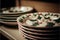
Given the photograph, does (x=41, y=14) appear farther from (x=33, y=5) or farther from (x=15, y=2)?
(x=15, y=2)

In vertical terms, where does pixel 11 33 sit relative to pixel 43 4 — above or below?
below

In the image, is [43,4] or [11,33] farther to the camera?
[43,4]

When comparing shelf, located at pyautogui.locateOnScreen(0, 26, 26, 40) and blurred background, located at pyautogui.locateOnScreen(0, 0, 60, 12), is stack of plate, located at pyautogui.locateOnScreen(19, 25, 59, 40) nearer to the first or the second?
shelf, located at pyautogui.locateOnScreen(0, 26, 26, 40)

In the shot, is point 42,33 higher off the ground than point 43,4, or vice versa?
point 43,4

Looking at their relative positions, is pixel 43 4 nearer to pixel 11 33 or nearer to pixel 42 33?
pixel 11 33

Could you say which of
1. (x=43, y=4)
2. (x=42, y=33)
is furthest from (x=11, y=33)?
(x=43, y=4)

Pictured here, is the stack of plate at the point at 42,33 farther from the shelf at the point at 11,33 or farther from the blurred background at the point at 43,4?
the blurred background at the point at 43,4

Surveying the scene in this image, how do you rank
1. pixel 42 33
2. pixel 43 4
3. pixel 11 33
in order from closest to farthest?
pixel 42 33 < pixel 11 33 < pixel 43 4

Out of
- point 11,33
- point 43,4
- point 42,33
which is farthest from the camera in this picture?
point 43,4

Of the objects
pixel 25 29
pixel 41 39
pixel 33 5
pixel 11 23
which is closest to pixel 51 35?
pixel 41 39

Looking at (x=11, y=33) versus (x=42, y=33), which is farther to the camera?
(x=11, y=33)

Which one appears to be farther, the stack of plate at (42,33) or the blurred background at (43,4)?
the blurred background at (43,4)

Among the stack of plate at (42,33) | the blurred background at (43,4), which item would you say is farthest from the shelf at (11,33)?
the blurred background at (43,4)

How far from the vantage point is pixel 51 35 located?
2.78 feet
